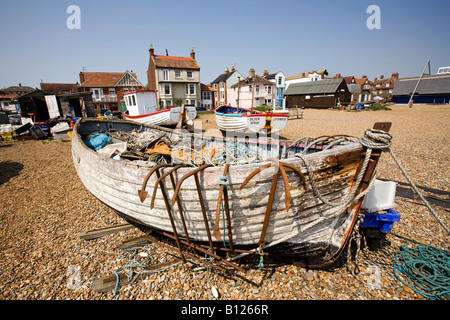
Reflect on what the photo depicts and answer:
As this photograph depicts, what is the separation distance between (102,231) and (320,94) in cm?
4305

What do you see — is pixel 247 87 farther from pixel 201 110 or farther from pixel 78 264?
pixel 78 264

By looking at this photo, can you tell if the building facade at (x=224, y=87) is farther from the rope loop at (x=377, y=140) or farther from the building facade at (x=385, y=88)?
the building facade at (x=385, y=88)

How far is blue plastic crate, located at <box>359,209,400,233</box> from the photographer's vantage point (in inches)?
134

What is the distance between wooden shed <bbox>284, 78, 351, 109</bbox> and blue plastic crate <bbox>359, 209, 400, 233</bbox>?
40.3m

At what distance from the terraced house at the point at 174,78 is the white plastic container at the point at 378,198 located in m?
36.2

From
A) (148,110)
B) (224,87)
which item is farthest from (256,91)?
(148,110)

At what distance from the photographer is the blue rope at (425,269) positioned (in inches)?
Result: 119

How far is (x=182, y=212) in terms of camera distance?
3197mm

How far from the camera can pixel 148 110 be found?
17500 mm

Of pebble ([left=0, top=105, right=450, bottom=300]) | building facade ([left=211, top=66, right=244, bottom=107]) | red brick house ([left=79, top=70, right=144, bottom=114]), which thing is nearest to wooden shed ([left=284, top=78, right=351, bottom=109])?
building facade ([left=211, top=66, right=244, bottom=107])

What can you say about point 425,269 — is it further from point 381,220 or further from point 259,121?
point 259,121

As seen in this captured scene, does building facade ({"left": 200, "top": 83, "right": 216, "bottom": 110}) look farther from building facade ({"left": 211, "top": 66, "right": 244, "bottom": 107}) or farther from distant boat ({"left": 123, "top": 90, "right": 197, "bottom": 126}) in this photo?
distant boat ({"left": 123, "top": 90, "right": 197, "bottom": 126})

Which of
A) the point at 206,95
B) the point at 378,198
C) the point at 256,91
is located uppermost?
the point at 256,91

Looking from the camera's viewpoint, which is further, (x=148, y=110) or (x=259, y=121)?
(x=148, y=110)
